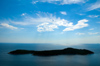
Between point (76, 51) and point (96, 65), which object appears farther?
point (76, 51)

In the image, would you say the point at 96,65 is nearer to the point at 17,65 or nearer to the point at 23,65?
the point at 23,65

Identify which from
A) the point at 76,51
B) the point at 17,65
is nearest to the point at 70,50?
the point at 76,51

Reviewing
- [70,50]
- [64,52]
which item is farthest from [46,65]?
[70,50]

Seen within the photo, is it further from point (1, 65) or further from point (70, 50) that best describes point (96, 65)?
point (1, 65)

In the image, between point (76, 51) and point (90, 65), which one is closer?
point (90, 65)

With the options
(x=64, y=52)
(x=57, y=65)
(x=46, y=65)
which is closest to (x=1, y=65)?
(x=46, y=65)

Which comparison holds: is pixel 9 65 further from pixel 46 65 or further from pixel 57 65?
pixel 57 65

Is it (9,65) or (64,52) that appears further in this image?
(64,52)
